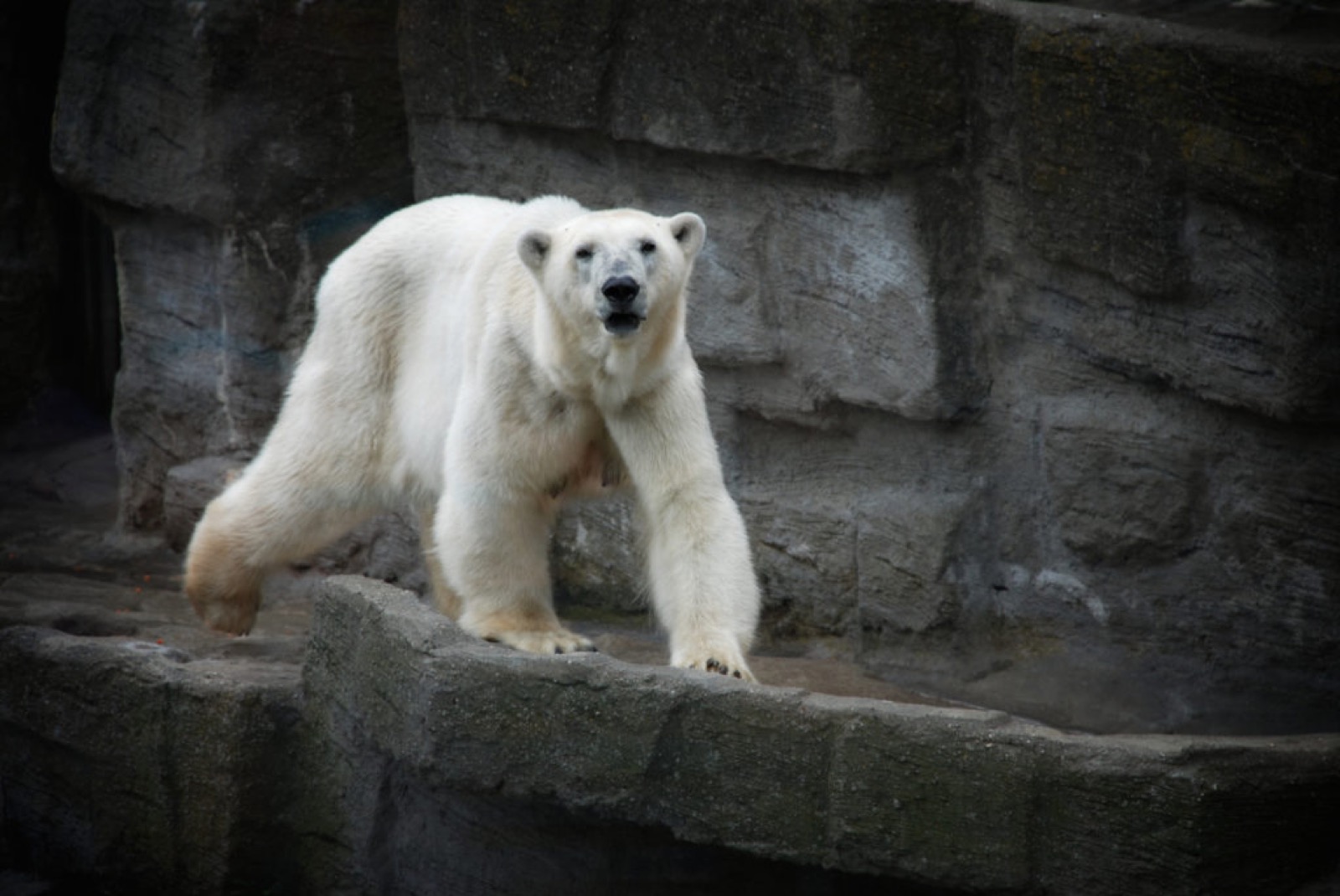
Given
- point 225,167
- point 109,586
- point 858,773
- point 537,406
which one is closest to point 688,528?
point 537,406

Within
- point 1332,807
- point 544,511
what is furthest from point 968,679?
Answer: point 1332,807

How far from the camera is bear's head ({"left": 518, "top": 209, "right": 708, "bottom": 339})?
446cm

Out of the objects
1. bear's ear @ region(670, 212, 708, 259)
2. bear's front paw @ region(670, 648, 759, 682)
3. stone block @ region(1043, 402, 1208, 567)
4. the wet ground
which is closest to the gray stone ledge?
bear's front paw @ region(670, 648, 759, 682)

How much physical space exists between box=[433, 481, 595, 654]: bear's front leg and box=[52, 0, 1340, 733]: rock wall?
1570mm

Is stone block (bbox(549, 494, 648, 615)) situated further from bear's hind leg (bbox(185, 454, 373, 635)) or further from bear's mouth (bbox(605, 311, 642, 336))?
bear's mouth (bbox(605, 311, 642, 336))

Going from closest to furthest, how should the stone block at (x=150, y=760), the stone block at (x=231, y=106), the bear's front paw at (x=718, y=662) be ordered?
the bear's front paw at (x=718, y=662) → the stone block at (x=150, y=760) → the stone block at (x=231, y=106)

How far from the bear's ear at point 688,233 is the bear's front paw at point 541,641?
1006 millimetres

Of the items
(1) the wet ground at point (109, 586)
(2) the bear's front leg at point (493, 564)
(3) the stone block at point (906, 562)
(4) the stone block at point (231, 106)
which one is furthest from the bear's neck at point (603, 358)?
(4) the stone block at point (231, 106)

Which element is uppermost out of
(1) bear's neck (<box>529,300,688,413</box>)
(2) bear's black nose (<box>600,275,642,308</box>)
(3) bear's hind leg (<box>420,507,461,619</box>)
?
(2) bear's black nose (<box>600,275,642,308</box>)

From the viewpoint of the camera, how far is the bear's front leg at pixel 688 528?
454 centimetres

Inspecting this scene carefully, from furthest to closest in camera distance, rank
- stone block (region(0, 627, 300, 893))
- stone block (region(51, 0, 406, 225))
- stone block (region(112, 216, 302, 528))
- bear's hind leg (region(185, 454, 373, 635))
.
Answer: stone block (region(112, 216, 302, 528))
stone block (region(51, 0, 406, 225))
bear's hind leg (region(185, 454, 373, 635))
stone block (region(0, 627, 300, 893))

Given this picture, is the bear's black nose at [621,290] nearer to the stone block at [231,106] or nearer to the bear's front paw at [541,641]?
the bear's front paw at [541,641]

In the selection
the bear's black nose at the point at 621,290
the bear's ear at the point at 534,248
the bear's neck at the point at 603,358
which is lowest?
the bear's neck at the point at 603,358

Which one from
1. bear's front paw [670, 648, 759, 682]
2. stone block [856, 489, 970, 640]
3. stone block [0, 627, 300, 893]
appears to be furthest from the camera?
stone block [856, 489, 970, 640]
